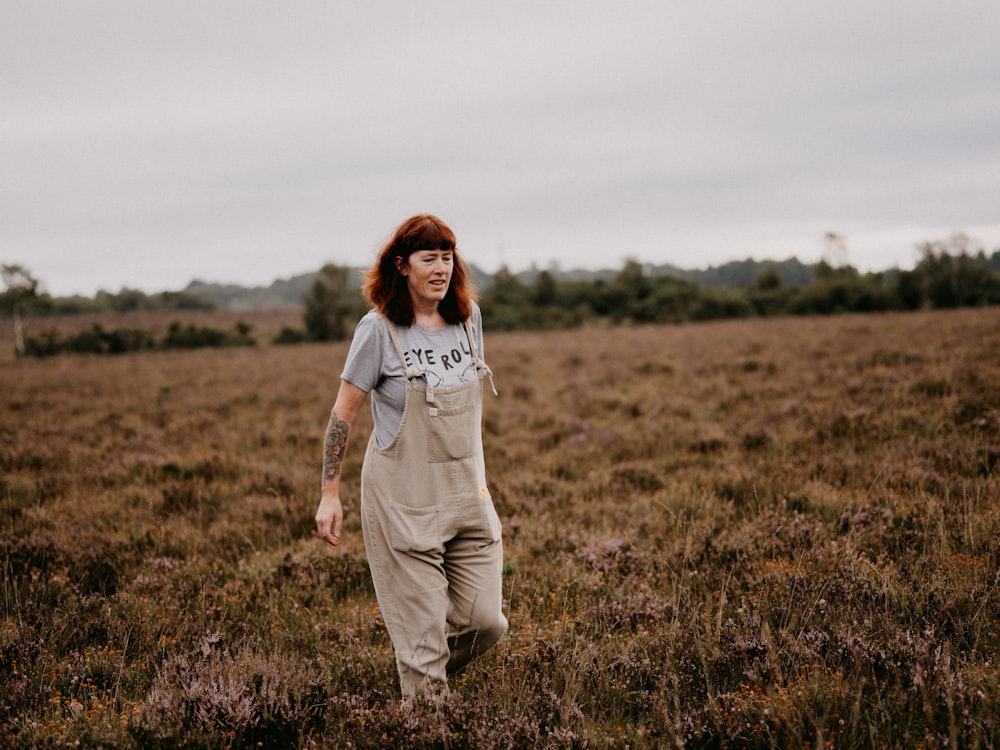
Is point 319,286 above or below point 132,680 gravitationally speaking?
above

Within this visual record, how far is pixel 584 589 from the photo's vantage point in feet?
13.9

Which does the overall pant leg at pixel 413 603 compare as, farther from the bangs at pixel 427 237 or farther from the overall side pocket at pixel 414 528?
the bangs at pixel 427 237

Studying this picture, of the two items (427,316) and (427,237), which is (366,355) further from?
(427,237)

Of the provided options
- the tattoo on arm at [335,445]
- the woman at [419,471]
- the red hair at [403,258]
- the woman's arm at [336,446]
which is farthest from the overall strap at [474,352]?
the tattoo on arm at [335,445]

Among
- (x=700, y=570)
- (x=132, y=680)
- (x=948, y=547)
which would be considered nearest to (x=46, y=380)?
(x=132, y=680)

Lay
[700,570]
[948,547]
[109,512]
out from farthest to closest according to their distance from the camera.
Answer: [109,512]
[700,570]
[948,547]

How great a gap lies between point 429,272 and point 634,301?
53805mm

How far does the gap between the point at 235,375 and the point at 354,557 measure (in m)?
15.5

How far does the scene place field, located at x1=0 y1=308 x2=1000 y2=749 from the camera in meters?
2.69

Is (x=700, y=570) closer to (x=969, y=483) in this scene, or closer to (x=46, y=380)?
(x=969, y=483)

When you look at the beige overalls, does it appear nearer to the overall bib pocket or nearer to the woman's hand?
the overall bib pocket

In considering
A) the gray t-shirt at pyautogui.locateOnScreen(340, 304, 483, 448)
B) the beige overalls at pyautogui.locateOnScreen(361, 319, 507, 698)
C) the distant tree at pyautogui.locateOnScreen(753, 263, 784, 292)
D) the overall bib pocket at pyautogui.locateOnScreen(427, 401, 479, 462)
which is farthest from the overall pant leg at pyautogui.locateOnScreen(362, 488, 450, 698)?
the distant tree at pyautogui.locateOnScreen(753, 263, 784, 292)

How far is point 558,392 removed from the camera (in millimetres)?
A: 12812

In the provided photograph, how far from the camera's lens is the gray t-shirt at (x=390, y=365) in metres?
2.87
